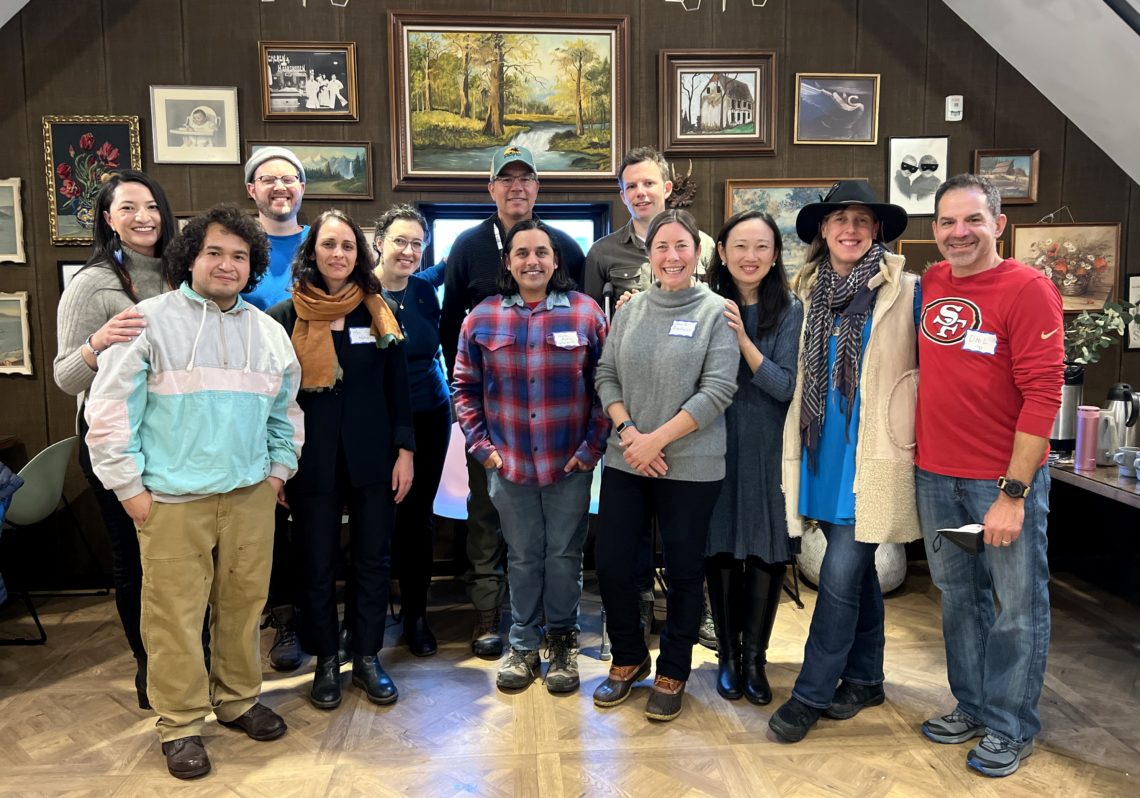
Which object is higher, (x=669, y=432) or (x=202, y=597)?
(x=669, y=432)

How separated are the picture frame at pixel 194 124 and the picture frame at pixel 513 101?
76 cm

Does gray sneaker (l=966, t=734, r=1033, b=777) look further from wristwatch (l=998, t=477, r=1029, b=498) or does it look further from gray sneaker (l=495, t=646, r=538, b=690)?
gray sneaker (l=495, t=646, r=538, b=690)

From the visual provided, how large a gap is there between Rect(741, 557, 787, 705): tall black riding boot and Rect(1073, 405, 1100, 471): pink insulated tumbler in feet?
4.53

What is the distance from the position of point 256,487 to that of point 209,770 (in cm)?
80

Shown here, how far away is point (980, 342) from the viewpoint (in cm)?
202

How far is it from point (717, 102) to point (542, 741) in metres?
3.00

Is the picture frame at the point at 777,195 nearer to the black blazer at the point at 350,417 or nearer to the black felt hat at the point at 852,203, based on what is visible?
the black felt hat at the point at 852,203

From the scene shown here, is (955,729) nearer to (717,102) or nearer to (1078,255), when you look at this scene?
(1078,255)

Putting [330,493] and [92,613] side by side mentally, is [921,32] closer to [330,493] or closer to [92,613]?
[330,493]

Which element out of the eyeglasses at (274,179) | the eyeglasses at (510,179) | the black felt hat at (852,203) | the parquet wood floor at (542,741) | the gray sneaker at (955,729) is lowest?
the parquet wood floor at (542,741)

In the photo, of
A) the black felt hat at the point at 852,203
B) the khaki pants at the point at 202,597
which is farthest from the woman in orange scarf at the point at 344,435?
the black felt hat at the point at 852,203

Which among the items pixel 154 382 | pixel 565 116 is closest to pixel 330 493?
pixel 154 382

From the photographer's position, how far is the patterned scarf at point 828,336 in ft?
7.06

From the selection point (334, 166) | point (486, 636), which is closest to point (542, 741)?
point (486, 636)
